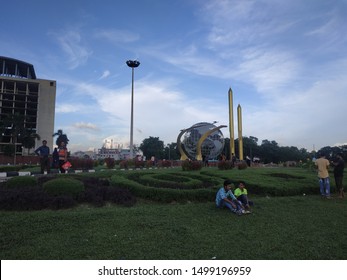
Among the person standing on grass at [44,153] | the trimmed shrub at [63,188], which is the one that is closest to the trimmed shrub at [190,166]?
the person standing on grass at [44,153]

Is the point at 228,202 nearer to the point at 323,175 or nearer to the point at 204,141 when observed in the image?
the point at 323,175

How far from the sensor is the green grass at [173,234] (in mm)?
4418

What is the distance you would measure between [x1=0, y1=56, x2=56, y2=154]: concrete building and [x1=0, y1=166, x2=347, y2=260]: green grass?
2186 inches

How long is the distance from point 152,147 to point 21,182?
236ft

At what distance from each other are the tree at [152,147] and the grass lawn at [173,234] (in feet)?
237

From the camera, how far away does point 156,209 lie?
266 inches

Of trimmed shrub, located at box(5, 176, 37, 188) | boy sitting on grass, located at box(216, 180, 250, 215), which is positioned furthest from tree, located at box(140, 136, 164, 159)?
boy sitting on grass, located at box(216, 180, 250, 215)

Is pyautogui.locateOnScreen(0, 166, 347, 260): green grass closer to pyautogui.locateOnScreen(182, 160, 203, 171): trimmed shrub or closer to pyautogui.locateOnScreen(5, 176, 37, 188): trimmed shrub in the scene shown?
pyautogui.locateOnScreen(5, 176, 37, 188): trimmed shrub

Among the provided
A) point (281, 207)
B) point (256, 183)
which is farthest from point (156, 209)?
point (256, 183)

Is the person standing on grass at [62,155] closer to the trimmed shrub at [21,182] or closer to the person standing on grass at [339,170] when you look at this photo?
the trimmed shrub at [21,182]

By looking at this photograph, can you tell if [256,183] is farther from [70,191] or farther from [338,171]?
[70,191]

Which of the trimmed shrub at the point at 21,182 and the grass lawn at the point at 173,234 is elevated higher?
the trimmed shrub at the point at 21,182

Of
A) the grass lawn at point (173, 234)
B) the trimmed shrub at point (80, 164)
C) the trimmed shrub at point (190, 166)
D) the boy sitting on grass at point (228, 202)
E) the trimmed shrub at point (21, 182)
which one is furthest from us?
the trimmed shrub at point (80, 164)

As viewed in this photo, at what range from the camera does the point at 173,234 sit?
520 centimetres
